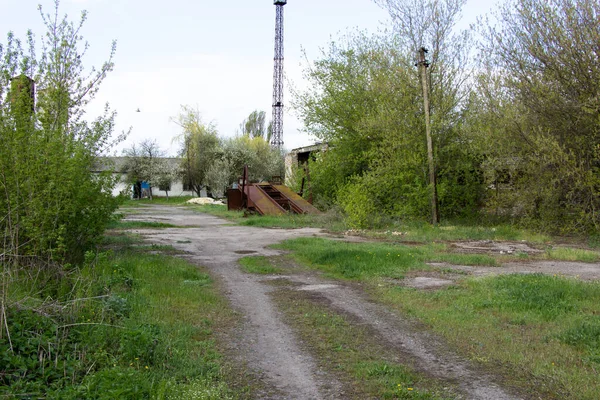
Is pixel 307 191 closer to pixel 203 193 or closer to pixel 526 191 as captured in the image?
pixel 526 191

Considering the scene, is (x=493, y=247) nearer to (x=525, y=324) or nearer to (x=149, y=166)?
(x=525, y=324)

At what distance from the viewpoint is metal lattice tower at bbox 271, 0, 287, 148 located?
181 feet

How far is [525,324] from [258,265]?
19.1 feet

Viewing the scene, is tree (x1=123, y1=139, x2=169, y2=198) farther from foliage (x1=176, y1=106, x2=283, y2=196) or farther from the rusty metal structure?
the rusty metal structure

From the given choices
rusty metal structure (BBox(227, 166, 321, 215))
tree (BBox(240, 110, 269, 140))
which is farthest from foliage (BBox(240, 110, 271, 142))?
rusty metal structure (BBox(227, 166, 321, 215))

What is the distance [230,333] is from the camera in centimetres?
609

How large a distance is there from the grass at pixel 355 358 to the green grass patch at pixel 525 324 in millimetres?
865

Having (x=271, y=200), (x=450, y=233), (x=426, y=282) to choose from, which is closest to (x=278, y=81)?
(x=271, y=200)

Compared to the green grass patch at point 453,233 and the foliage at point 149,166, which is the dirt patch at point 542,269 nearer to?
the green grass patch at point 453,233

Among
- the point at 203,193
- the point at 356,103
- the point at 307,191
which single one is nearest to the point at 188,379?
the point at 356,103

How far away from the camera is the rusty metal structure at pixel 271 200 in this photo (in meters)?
24.5

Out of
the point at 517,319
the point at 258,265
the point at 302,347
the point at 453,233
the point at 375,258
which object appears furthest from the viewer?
the point at 453,233

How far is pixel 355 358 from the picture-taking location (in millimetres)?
5152

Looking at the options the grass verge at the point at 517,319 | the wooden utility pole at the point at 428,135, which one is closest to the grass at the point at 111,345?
the grass verge at the point at 517,319
